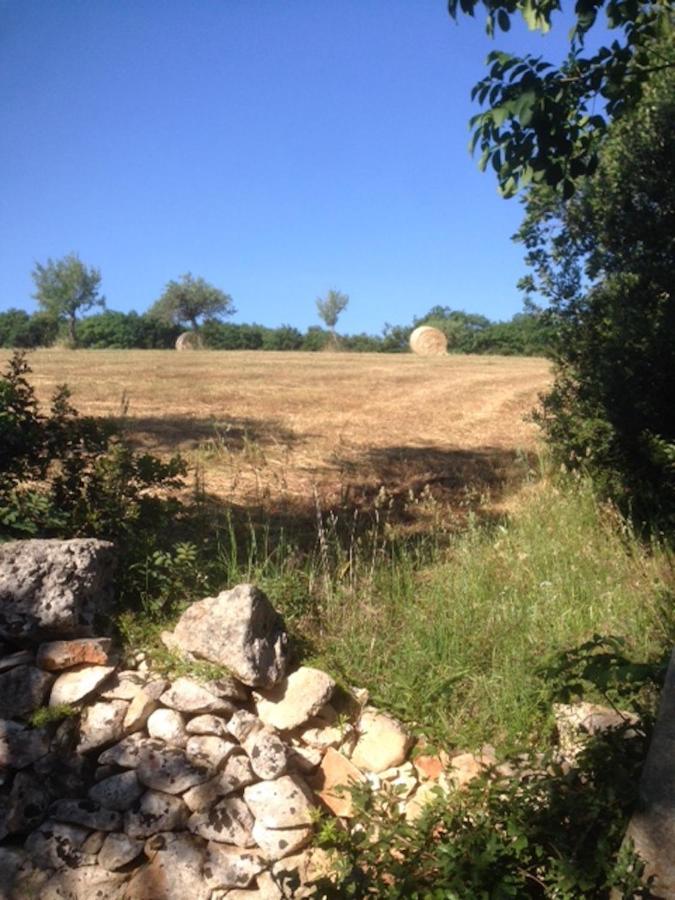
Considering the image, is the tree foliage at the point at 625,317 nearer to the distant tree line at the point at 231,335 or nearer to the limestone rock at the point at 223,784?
the limestone rock at the point at 223,784

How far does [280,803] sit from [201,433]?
552 centimetres

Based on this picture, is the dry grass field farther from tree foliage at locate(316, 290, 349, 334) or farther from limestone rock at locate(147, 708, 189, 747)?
tree foliage at locate(316, 290, 349, 334)

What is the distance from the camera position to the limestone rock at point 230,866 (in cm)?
302

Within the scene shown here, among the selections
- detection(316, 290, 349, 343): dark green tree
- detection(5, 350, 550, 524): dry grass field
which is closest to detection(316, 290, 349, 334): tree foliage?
detection(316, 290, 349, 343): dark green tree

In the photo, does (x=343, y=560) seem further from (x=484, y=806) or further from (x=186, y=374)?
(x=186, y=374)

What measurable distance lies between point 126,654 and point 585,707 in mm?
2064

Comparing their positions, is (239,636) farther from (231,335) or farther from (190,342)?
(231,335)

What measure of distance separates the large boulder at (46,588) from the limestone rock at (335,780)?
1.19 m

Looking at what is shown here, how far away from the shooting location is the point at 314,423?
1005 centimetres

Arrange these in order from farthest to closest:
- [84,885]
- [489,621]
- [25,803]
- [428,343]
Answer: [428,343] → [489,621] → [25,803] → [84,885]

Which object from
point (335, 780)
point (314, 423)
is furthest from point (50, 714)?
point (314, 423)

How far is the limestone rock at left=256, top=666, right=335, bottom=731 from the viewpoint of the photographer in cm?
361

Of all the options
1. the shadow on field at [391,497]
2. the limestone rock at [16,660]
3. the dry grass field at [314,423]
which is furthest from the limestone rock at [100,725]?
the dry grass field at [314,423]

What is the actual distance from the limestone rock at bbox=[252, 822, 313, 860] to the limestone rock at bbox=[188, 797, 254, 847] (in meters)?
0.05
